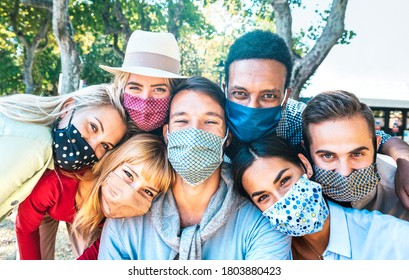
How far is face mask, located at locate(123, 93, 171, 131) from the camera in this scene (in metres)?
1.59

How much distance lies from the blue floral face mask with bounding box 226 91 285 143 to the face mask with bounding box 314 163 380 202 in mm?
302

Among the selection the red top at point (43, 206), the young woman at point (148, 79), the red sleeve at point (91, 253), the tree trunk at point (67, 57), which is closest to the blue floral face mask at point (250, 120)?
the young woman at point (148, 79)

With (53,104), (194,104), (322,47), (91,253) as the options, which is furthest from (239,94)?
(322,47)

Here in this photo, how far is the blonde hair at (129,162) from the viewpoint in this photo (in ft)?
5.15

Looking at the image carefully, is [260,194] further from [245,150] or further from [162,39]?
[162,39]

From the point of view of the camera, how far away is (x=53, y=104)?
1.66 meters

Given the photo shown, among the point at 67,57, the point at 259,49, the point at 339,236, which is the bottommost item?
the point at 339,236

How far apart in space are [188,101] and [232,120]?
0.22 m

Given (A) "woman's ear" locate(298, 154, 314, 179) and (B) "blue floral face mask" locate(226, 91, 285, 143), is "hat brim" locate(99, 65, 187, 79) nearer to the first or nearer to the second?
(B) "blue floral face mask" locate(226, 91, 285, 143)

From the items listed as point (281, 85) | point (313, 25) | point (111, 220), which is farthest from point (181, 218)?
point (313, 25)

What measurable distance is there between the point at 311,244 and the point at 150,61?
3.97 feet

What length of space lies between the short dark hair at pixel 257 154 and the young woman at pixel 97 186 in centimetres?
32

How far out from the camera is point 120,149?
63.4 inches

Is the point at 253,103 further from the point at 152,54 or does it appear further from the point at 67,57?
the point at 67,57
